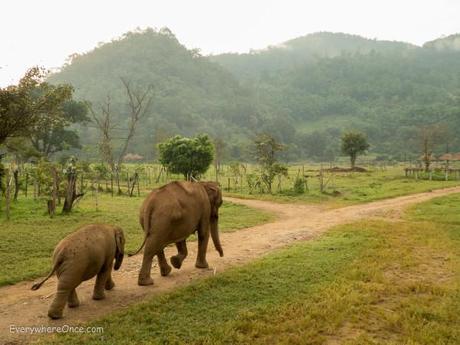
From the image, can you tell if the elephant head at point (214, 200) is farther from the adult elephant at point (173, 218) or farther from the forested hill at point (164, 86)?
the forested hill at point (164, 86)

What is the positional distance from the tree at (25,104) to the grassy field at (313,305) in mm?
9712

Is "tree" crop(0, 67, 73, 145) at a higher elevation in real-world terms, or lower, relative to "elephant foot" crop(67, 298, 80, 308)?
higher

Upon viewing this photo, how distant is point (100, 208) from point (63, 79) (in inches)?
5086

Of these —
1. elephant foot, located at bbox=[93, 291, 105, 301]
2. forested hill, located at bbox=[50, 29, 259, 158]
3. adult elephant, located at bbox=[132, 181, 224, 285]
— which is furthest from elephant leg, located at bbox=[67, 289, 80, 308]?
forested hill, located at bbox=[50, 29, 259, 158]

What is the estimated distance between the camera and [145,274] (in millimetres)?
8062

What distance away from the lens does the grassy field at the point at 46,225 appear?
968 cm

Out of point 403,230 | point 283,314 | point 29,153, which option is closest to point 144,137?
point 29,153

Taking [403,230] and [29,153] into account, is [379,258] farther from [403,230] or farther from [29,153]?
[29,153]

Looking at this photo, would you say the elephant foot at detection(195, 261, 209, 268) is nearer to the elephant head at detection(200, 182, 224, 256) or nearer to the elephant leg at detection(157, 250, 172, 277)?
the elephant head at detection(200, 182, 224, 256)

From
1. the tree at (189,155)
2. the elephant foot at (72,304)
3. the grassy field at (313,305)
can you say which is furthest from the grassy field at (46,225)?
the tree at (189,155)

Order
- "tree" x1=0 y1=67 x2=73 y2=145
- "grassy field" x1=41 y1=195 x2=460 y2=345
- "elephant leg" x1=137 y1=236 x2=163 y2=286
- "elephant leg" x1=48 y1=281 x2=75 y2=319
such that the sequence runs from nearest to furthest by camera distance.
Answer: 1. "grassy field" x1=41 y1=195 x2=460 y2=345
2. "elephant leg" x1=48 y1=281 x2=75 y2=319
3. "elephant leg" x1=137 y1=236 x2=163 y2=286
4. "tree" x1=0 y1=67 x2=73 y2=145

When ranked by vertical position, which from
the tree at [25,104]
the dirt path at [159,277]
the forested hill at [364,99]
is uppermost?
the forested hill at [364,99]

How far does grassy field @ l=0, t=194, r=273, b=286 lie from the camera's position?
381 inches

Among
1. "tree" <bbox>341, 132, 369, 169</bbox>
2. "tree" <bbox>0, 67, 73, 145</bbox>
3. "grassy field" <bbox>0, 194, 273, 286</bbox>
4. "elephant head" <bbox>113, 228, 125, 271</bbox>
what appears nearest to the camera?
"elephant head" <bbox>113, 228, 125, 271</bbox>
